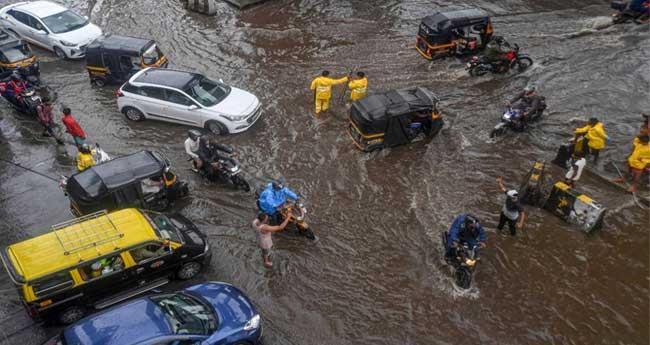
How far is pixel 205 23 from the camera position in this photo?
22.1 metres

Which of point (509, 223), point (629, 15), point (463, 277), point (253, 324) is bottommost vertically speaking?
point (463, 277)

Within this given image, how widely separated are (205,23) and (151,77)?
302 inches

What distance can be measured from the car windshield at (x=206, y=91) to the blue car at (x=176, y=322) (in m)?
7.39

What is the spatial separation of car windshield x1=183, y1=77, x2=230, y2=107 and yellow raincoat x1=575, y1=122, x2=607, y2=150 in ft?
33.1

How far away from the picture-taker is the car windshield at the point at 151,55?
17108 mm

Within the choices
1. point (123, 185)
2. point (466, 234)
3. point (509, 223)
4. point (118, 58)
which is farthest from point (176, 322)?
point (118, 58)

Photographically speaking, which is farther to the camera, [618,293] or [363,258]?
[363,258]

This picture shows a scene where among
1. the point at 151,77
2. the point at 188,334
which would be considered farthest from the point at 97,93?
the point at 188,334

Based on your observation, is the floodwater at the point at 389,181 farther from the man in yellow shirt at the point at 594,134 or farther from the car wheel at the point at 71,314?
the man in yellow shirt at the point at 594,134

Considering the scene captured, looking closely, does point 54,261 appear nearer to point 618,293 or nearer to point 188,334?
point 188,334

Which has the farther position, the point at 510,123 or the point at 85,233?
the point at 510,123

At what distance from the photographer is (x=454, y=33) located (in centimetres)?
1847

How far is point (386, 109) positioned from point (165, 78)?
22.5 ft

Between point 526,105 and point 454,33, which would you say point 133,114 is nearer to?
point 454,33
